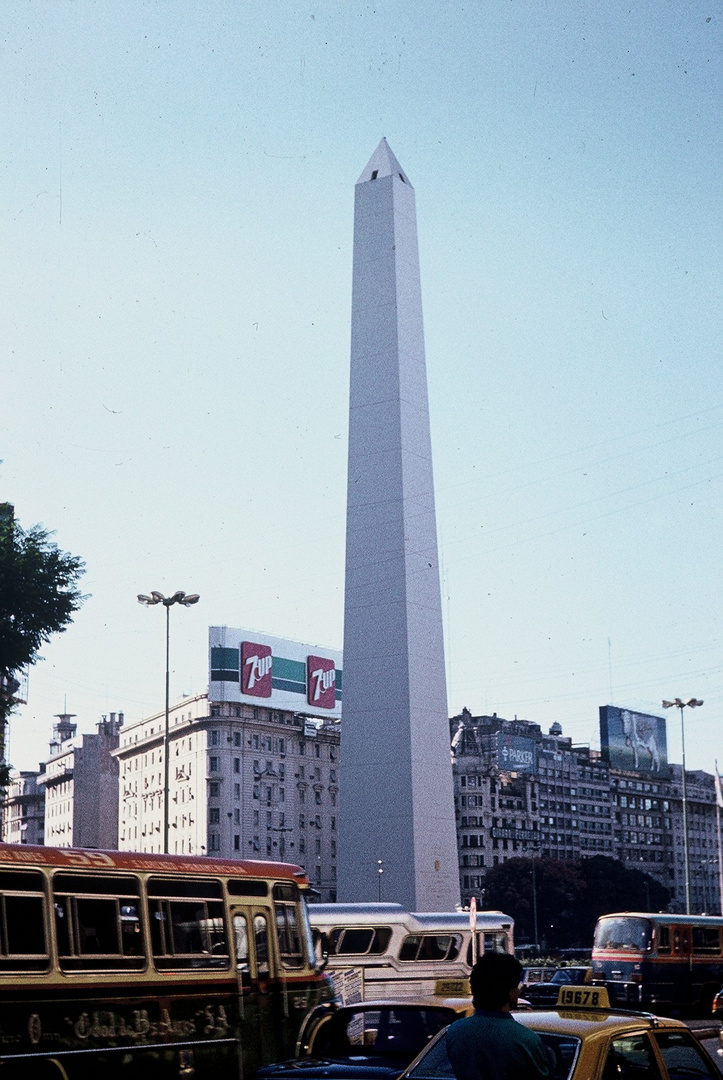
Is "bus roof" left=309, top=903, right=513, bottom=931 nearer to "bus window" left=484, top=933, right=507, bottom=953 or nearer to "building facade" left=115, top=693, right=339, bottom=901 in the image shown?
"bus window" left=484, top=933, right=507, bottom=953

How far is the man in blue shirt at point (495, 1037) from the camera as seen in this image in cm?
562

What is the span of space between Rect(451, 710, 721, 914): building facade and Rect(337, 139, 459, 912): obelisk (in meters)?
79.4

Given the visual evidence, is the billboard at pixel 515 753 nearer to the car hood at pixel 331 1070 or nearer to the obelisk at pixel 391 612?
the obelisk at pixel 391 612

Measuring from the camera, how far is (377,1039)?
9.48m

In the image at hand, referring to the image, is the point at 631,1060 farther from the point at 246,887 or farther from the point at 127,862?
the point at 246,887

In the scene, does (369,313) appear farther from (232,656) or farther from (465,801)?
(465,801)

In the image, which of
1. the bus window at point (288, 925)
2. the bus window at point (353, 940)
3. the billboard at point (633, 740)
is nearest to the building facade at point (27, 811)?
the billboard at point (633, 740)

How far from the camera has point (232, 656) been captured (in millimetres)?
101562

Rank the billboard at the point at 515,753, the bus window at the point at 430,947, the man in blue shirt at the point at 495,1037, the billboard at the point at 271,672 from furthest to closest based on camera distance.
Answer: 1. the billboard at the point at 515,753
2. the billboard at the point at 271,672
3. the bus window at the point at 430,947
4. the man in blue shirt at the point at 495,1037

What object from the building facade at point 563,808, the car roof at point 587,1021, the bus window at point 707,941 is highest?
the building facade at point 563,808

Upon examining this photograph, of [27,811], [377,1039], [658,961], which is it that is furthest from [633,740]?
[377,1039]

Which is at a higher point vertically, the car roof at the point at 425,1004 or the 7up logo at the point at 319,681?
the 7up logo at the point at 319,681

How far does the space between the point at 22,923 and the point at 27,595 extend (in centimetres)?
2121

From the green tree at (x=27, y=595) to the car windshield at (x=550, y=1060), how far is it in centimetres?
2544
